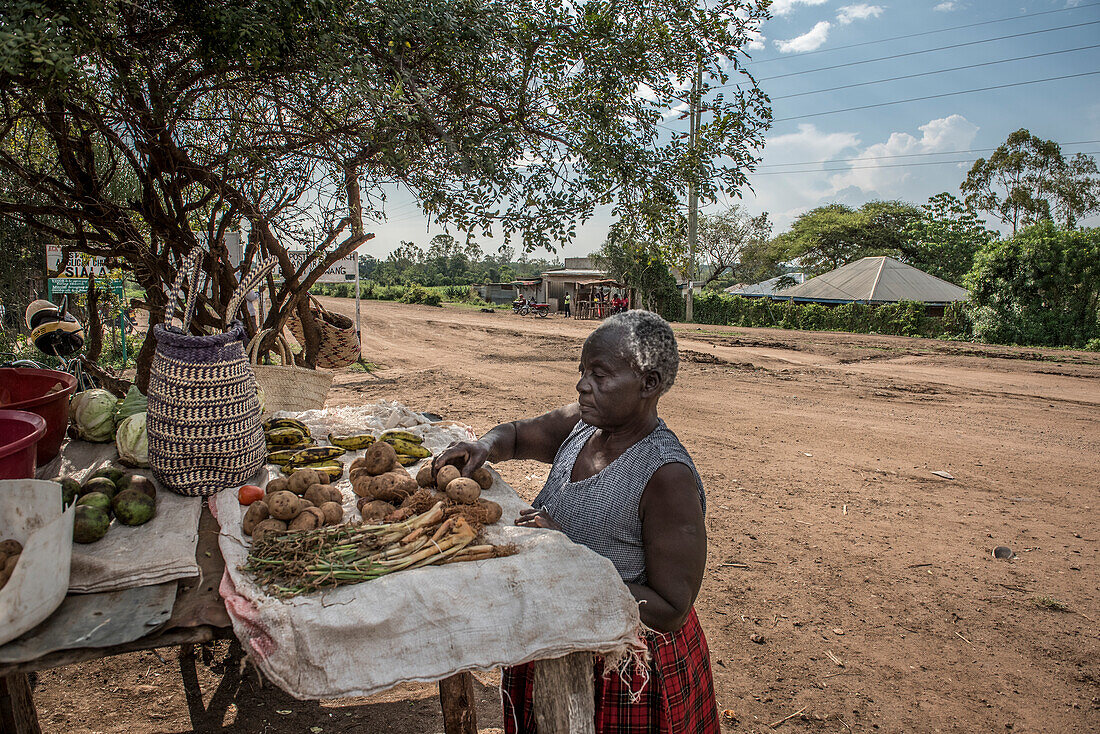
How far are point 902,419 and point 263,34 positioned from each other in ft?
30.2

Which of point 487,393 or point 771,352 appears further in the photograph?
point 771,352

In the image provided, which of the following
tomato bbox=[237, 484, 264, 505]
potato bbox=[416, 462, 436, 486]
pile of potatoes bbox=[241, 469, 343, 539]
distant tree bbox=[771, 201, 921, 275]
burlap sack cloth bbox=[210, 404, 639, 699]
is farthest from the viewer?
distant tree bbox=[771, 201, 921, 275]

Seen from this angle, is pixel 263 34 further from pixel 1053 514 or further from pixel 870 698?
pixel 1053 514

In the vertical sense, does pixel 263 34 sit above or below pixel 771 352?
above

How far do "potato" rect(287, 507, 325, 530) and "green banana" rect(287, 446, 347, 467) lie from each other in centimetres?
73

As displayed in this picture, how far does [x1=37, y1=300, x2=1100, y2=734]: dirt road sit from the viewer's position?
10.2ft

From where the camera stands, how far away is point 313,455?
2.66m

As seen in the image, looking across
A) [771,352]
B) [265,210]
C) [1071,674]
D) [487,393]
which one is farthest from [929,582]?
[771,352]

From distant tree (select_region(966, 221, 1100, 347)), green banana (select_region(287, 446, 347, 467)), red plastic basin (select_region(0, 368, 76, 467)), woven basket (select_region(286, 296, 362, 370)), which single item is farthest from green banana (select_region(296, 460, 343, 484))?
distant tree (select_region(966, 221, 1100, 347))

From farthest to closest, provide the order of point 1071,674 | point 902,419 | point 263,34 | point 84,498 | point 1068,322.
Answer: point 1068,322
point 902,419
point 1071,674
point 263,34
point 84,498

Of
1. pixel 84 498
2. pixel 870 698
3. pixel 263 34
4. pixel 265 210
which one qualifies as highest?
pixel 263 34

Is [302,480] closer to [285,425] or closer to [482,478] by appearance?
[482,478]

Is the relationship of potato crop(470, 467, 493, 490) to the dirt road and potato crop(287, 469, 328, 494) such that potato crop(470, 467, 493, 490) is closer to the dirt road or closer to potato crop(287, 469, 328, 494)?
potato crop(287, 469, 328, 494)

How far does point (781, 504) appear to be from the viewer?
5.77 meters
